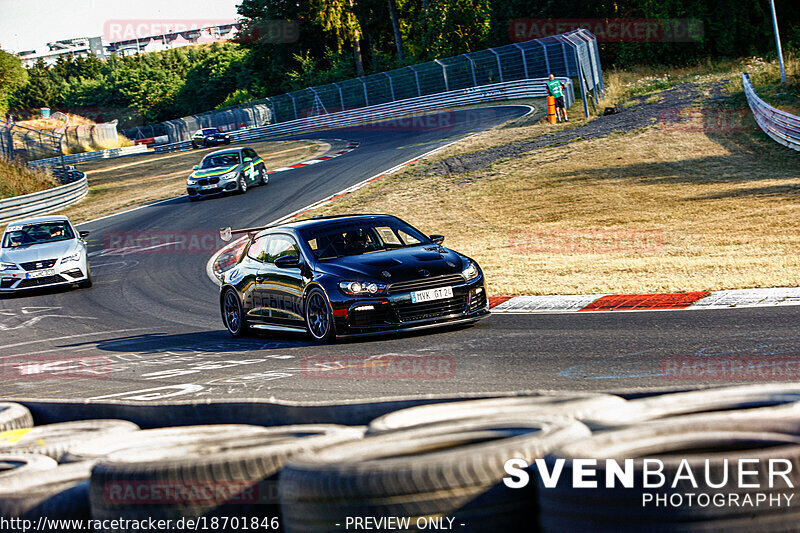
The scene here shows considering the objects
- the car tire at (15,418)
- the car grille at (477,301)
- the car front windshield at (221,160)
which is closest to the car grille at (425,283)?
the car grille at (477,301)

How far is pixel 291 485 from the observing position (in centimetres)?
344

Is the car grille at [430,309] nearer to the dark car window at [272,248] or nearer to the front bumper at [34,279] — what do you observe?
the dark car window at [272,248]

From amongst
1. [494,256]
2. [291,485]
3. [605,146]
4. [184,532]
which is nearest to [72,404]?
[184,532]

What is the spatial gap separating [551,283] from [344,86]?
164 feet

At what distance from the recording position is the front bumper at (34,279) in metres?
19.6

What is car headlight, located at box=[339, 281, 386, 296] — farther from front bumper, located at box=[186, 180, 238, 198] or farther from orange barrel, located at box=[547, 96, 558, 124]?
orange barrel, located at box=[547, 96, 558, 124]

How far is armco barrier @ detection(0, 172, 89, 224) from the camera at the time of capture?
34.9m

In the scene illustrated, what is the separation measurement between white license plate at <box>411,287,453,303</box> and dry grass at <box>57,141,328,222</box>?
2712cm

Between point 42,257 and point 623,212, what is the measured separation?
13414 mm

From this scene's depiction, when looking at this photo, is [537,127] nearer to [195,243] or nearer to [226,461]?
[195,243]

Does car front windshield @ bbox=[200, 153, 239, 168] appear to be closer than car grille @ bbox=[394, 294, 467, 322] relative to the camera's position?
No

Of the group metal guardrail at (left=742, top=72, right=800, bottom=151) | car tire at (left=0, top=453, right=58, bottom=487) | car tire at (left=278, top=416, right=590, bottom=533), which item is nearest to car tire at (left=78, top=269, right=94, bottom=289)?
car tire at (left=0, top=453, right=58, bottom=487)

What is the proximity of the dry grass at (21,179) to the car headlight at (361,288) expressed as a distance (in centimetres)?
3251

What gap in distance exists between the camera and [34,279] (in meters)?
19.5
